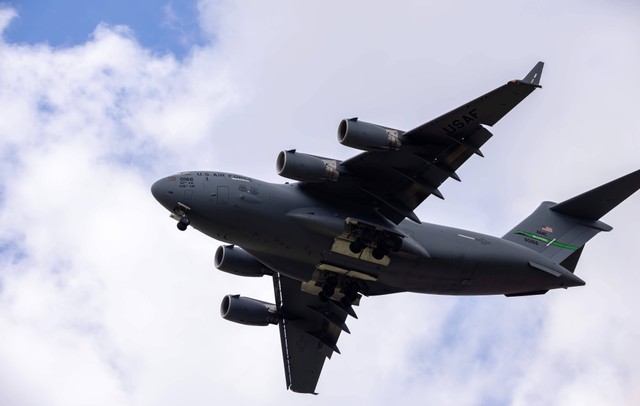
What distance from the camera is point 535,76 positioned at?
22.7 m

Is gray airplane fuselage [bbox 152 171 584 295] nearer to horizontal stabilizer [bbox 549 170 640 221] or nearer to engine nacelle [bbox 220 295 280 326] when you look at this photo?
horizontal stabilizer [bbox 549 170 640 221]

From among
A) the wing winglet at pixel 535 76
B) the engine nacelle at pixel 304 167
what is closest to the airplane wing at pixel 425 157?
the wing winglet at pixel 535 76

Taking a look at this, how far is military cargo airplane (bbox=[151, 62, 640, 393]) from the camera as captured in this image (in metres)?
23.6

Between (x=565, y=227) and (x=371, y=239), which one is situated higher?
(x=565, y=227)

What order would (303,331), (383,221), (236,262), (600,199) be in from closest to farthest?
(383,221), (236,262), (600,199), (303,331)

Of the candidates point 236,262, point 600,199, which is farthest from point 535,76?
point 236,262

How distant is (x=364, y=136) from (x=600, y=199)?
7.81 m

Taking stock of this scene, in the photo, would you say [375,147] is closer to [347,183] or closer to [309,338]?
[347,183]

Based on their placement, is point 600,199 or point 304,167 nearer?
point 304,167

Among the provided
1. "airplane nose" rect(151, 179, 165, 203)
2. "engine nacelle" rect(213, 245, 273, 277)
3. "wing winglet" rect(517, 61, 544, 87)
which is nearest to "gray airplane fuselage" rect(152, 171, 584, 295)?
"airplane nose" rect(151, 179, 165, 203)

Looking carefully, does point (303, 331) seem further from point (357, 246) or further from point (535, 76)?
point (535, 76)

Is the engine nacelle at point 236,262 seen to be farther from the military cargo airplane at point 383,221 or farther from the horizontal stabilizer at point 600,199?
the horizontal stabilizer at point 600,199

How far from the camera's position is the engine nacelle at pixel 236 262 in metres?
27.5

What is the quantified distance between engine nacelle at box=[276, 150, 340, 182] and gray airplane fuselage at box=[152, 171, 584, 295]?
89 centimetres
